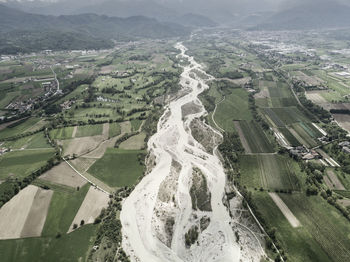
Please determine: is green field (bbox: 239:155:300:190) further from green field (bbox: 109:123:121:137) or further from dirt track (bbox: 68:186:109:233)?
green field (bbox: 109:123:121:137)

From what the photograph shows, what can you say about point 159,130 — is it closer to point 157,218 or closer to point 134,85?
point 157,218

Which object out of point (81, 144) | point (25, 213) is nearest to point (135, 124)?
point (81, 144)

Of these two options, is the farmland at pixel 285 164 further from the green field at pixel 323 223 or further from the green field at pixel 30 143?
the green field at pixel 30 143

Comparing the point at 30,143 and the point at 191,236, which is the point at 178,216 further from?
the point at 30,143

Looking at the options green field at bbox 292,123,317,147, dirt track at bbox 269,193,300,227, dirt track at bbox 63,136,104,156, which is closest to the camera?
dirt track at bbox 269,193,300,227

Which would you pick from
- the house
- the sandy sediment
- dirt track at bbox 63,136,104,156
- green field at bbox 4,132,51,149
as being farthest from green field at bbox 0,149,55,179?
the house

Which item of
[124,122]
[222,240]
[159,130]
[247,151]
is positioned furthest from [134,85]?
[222,240]
